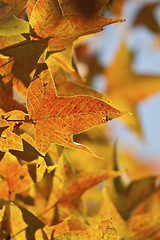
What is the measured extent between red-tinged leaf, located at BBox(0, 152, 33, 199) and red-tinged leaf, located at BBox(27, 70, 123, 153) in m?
0.12

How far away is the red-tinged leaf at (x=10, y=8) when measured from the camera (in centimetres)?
Result: 50

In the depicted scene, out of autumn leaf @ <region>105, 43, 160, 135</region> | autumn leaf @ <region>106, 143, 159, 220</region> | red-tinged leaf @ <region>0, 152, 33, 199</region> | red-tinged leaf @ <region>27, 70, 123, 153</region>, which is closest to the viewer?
red-tinged leaf @ <region>27, 70, 123, 153</region>

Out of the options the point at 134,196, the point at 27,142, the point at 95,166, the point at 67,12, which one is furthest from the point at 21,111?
the point at 95,166

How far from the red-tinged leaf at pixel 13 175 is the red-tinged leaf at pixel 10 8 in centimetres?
21

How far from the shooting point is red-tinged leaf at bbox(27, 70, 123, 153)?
495 mm

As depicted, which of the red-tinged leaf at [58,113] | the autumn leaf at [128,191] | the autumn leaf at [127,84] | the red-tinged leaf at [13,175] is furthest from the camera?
the autumn leaf at [127,84]

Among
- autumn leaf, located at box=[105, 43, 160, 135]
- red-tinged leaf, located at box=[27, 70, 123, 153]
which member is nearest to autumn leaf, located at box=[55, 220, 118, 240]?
red-tinged leaf, located at box=[27, 70, 123, 153]

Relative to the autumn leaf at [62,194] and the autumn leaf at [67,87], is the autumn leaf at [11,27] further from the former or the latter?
the autumn leaf at [62,194]

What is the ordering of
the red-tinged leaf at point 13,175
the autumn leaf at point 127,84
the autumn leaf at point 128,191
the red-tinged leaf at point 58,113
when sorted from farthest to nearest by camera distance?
the autumn leaf at point 127,84
the autumn leaf at point 128,191
the red-tinged leaf at point 13,175
the red-tinged leaf at point 58,113

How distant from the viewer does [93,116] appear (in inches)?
19.6

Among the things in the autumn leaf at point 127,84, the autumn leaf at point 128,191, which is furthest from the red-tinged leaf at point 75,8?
the autumn leaf at point 127,84

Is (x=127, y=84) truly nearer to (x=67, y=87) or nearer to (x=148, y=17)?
(x=148, y=17)

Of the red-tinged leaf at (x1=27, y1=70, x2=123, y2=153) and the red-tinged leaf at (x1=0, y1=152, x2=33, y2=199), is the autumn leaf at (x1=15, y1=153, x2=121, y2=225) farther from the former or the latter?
the red-tinged leaf at (x1=27, y1=70, x2=123, y2=153)

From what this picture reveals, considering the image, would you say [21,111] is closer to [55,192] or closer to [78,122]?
[78,122]
